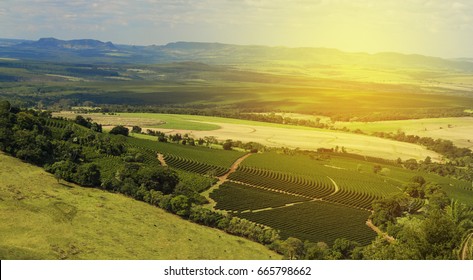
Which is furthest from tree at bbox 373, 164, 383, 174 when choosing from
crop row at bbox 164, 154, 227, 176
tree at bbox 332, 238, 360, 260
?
tree at bbox 332, 238, 360, 260

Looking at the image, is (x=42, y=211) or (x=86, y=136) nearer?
(x=42, y=211)

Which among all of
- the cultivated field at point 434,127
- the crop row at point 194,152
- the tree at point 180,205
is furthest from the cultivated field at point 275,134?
the tree at point 180,205

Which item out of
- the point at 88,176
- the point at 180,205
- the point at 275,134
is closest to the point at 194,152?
the point at 88,176

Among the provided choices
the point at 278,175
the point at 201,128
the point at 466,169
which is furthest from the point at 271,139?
the point at 466,169

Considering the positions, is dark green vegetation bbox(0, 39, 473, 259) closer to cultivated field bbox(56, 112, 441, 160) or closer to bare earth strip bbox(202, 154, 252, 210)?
bare earth strip bbox(202, 154, 252, 210)

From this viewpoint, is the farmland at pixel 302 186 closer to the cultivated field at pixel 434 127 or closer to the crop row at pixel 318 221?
the crop row at pixel 318 221

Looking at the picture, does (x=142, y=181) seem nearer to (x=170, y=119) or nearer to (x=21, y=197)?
(x=21, y=197)

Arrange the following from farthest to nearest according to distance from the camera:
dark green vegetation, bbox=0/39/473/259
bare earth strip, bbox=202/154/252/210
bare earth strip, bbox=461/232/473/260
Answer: bare earth strip, bbox=202/154/252/210 < dark green vegetation, bbox=0/39/473/259 < bare earth strip, bbox=461/232/473/260
